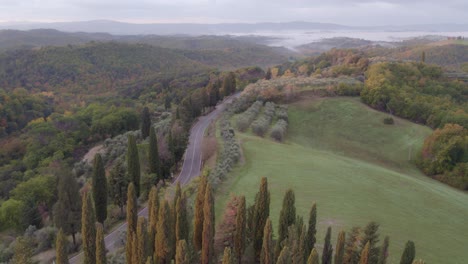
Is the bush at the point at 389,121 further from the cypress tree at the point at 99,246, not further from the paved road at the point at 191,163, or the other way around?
the cypress tree at the point at 99,246

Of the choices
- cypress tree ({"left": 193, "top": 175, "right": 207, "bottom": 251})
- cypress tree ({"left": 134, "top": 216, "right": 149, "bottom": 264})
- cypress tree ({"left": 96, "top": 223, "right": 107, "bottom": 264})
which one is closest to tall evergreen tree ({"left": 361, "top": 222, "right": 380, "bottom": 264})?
cypress tree ({"left": 193, "top": 175, "right": 207, "bottom": 251})

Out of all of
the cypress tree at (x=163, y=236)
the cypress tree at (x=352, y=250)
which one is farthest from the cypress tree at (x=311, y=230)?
the cypress tree at (x=163, y=236)

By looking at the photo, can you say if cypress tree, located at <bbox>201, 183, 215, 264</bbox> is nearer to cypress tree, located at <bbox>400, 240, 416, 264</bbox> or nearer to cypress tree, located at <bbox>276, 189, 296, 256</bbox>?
cypress tree, located at <bbox>276, 189, 296, 256</bbox>

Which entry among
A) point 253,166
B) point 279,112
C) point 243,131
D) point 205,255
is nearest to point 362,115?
point 279,112

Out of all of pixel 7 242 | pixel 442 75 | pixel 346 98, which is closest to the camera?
pixel 7 242

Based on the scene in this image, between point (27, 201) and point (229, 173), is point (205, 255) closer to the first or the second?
point (229, 173)

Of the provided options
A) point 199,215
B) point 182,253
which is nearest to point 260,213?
point 199,215
